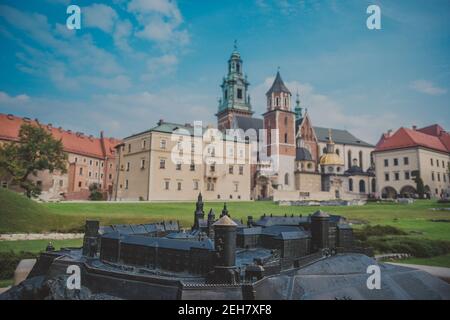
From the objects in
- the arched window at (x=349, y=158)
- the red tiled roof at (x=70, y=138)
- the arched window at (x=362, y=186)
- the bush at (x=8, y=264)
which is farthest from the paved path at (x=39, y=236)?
the arched window at (x=349, y=158)

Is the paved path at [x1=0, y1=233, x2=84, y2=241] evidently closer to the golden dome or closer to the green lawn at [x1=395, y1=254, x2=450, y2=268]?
the green lawn at [x1=395, y1=254, x2=450, y2=268]

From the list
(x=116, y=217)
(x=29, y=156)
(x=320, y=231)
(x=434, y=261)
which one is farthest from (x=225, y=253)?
(x=29, y=156)

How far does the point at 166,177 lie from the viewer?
4384 centimetres

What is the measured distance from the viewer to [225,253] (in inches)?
299

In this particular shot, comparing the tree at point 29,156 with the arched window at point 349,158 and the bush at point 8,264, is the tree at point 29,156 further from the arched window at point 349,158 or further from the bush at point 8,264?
the arched window at point 349,158

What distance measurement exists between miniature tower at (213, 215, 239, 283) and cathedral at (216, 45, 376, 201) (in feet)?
138

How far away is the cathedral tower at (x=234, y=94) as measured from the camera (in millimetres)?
73438

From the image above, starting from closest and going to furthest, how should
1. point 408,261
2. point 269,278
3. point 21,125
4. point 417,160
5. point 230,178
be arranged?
1. point 269,278
2. point 408,261
3. point 417,160
4. point 21,125
5. point 230,178

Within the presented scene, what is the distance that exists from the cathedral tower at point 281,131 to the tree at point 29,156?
35.0 metres

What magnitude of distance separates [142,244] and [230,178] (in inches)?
1538

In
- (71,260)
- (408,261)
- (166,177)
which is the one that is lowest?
(408,261)

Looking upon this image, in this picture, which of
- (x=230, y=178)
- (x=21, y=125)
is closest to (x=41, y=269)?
(x=21, y=125)

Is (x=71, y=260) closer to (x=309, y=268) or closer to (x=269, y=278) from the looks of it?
(x=269, y=278)

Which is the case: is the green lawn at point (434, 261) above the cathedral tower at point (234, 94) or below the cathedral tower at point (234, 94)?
below
